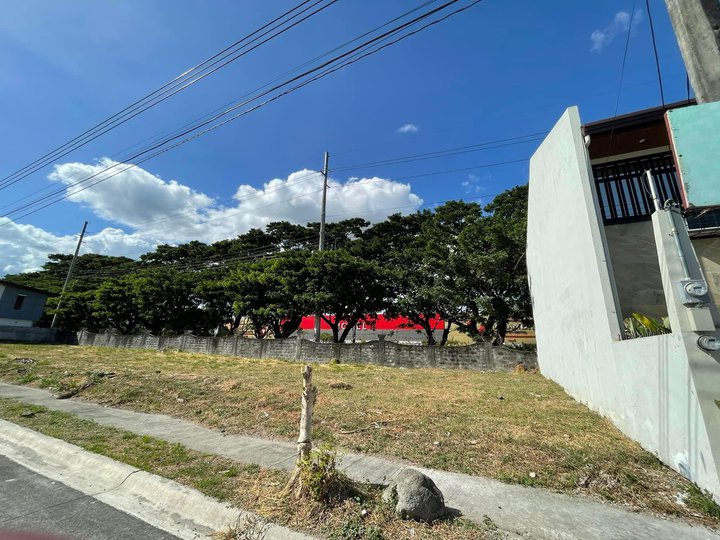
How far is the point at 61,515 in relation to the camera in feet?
10.8

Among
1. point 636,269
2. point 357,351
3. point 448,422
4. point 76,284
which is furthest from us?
point 76,284

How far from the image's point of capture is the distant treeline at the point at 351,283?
58.6ft

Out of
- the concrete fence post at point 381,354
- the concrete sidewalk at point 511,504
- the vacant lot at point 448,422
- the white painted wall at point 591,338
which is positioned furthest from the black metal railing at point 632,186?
the concrete fence post at point 381,354

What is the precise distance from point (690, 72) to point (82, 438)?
922 cm

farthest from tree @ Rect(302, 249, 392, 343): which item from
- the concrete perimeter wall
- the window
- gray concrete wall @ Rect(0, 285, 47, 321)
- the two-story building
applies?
the window

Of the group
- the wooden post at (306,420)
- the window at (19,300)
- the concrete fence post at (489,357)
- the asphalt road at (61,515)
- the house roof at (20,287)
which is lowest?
the asphalt road at (61,515)

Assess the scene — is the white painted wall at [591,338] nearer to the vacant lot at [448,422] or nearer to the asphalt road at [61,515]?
the vacant lot at [448,422]

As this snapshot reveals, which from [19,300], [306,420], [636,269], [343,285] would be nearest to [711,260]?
[636,269]

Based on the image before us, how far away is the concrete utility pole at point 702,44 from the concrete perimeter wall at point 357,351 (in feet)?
37.9

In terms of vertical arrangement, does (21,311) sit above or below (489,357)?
above

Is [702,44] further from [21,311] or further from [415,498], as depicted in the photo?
[21,311]

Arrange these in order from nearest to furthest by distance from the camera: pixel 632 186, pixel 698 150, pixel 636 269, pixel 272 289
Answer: pixel 698 150 → pixel 636 269 → pixel 632 186 → pixel 272 289

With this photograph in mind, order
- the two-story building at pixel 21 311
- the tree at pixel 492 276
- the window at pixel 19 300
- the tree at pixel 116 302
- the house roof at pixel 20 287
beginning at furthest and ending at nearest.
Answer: the window at pixel 19 300, the house roof at pixel 20 287, the tree at pixel 116 302, the two-story building at pixel 21 311, the tree at pixel 492 276

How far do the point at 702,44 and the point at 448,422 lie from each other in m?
5.83
